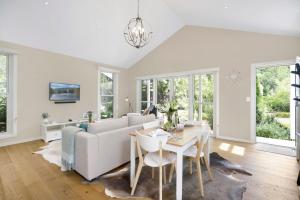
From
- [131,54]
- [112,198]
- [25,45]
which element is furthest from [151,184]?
[131,54]

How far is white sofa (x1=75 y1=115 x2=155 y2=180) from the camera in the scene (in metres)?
2.33

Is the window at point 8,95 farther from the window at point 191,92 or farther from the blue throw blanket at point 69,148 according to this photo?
the window at point 191,92

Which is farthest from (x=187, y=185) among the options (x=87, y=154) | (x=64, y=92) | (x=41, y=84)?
(x=41, y=84)

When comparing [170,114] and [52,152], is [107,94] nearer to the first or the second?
[52,152]

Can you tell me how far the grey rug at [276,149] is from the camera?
355 centimetres

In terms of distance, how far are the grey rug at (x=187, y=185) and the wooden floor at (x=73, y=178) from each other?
14cm

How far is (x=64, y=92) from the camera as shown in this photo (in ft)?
17.0

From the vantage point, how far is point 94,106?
241 inches

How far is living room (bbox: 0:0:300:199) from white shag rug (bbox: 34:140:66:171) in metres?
0.09

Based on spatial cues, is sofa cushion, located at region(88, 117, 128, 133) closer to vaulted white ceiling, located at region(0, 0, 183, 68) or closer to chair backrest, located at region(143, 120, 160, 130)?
chair backrest, located at region(143, 120, 160, 130)

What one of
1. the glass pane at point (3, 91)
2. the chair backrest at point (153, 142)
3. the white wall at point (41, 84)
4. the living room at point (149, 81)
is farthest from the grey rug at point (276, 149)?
the glass pane at point (3, 91)

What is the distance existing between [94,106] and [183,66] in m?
3.63

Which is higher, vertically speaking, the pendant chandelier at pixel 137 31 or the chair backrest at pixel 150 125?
the pendant chandelier at pixel 137 31

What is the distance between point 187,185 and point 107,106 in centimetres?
522
